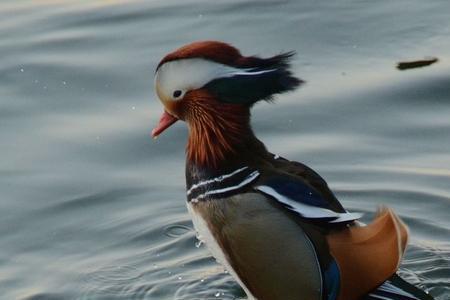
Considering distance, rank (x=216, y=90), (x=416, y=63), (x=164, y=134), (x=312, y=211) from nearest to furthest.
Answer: (x=312, y=211) < (x=216, y=90) < (x=164, y=134) < (x=416, y=63)

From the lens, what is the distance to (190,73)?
240 inches

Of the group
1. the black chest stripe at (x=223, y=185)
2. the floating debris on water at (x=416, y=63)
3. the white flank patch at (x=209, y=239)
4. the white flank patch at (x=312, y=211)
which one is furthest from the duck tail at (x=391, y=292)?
the floating debris on water at (x=416, y=63)

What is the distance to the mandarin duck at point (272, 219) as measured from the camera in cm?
592

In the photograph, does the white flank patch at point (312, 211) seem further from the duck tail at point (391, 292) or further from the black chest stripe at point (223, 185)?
the duck tail at point (391, 292)

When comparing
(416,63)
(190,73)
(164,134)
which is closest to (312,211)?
(190,73)

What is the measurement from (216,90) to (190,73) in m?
0.18

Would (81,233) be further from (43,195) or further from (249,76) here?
(249,76)

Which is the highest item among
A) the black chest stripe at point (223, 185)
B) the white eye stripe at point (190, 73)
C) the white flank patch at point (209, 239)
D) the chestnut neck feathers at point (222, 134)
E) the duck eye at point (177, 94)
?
the white eye stripe at point (190, 73)

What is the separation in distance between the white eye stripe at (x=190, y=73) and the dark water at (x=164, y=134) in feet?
3.84

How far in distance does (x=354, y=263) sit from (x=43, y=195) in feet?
8.28

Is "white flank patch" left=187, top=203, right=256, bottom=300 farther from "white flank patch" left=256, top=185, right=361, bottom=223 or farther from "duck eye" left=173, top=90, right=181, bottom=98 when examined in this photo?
"duck eye" left=173, top=90, right=181, bottom=98

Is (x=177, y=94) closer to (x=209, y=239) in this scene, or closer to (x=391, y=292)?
(x=209, y=239)

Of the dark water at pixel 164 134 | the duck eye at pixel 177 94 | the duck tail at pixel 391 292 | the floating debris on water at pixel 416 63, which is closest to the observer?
the duck tail at pixel 391 292

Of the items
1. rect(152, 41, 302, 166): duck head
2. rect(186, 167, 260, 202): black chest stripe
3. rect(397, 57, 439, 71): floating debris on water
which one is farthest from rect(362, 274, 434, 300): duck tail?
rect(397, 57, 439, 71): floating debris on water
